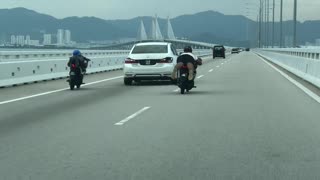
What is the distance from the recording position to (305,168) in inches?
297

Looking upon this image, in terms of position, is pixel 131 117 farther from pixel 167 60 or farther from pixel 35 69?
pixel 35 69

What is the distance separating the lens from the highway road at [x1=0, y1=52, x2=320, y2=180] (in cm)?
741

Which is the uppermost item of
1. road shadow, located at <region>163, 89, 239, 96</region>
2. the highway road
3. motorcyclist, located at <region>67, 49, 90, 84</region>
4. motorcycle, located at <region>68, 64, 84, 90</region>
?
motorcyclist, located at <region>67, 49, 90, 84</region>

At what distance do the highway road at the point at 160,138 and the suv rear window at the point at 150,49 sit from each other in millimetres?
→ 6439

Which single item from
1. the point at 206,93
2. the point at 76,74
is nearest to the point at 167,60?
the point at 76,74

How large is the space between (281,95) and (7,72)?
10.1 meters

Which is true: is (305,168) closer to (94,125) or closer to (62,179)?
(62,179)

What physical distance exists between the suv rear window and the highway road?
6439 millimetres

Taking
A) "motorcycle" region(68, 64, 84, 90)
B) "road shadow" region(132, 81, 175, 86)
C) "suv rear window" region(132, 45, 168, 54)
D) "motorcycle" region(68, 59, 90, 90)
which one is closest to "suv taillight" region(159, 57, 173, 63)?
"suv rear window" region(132, 45, 168, 54)

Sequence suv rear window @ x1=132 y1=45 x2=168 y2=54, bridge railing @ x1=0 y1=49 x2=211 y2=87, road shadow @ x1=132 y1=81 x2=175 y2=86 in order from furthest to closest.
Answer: suv rear window @ x1=132 y1=45 x2=168 y2=54
road shadow @ x1=132 y1=81 x2=175 y2=86
bridge railing @ x1=0 y1=49 x2=211 y2=87

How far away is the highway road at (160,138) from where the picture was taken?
7.41 metres

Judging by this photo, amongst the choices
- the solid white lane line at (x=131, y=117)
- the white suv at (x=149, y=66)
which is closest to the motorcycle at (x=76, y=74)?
the white suv at (x=149, y=66)

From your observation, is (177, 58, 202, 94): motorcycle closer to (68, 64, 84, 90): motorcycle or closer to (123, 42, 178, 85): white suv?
Result: (68, 64, 84, 90): motorcycle

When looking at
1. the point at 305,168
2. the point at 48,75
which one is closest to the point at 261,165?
the point at 305,168
